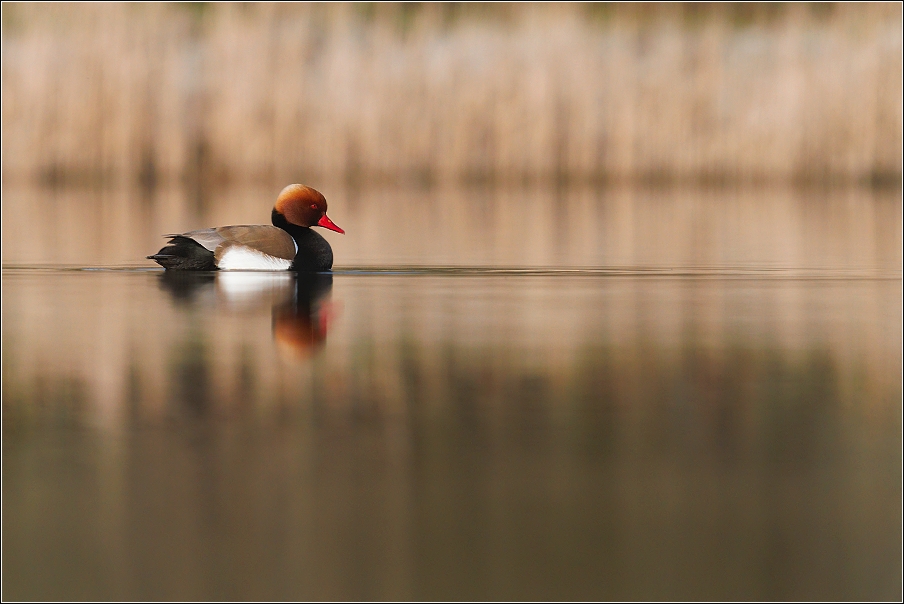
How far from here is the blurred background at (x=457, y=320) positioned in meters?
2.44

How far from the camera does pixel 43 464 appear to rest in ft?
9.48

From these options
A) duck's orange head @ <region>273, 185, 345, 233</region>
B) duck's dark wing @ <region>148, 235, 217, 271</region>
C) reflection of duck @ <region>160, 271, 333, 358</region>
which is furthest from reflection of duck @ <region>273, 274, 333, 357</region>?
duck's orange head @ <region>273, 185, 345, 233</region>

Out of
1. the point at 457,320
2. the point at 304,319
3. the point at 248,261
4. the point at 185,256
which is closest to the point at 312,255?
the point at 248,261

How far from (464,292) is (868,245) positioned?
11.0 ft

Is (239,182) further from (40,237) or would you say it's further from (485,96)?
(40,237)

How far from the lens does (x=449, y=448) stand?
9.89 feet

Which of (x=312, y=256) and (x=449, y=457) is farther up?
(x=312, y=256)

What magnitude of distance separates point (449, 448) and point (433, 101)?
35.3 ft

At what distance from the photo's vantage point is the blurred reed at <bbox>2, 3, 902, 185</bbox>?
1346 centimetres

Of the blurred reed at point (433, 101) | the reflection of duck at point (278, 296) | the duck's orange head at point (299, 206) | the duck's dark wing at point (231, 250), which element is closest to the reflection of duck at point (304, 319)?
the reflection of duck at point (278, 296)

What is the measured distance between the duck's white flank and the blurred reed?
7052 mm

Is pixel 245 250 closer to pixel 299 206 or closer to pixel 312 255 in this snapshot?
pixel 312 255

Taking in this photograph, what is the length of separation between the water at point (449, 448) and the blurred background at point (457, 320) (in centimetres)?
1

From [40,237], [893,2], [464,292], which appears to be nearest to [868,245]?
[464,292]
